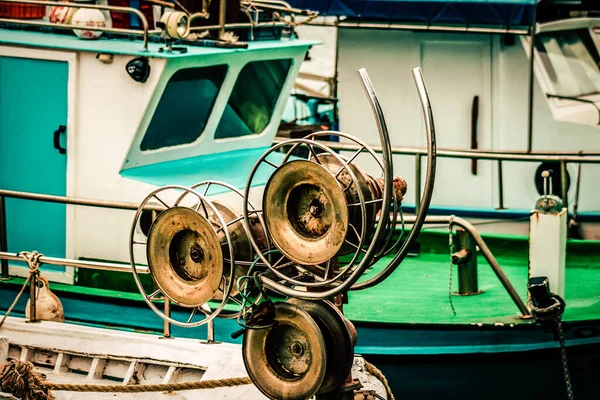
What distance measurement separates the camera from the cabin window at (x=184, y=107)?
24.8 ft

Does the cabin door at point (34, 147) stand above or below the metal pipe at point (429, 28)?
below

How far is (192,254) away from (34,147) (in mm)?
3093

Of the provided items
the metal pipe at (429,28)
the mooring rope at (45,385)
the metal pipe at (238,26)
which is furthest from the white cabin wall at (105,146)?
the metal pipe at (429,28)

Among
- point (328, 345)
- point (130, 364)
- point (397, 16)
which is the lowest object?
point (130, 364)

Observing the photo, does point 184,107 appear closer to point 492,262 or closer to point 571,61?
point 492,262

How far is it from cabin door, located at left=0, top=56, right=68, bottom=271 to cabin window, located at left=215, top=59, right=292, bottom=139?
51.4 inches

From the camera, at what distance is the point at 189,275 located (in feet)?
16.7

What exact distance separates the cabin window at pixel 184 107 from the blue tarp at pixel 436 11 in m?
2.56

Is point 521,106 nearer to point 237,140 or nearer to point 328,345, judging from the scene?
point 237,140

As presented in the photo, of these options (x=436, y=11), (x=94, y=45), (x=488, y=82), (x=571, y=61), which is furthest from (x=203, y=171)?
(x=571, y=61)

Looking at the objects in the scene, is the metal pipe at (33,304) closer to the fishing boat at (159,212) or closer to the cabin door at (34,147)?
the fishing boat at (159,212)

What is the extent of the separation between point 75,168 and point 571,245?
397cm

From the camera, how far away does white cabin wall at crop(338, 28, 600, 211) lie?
33.0ft

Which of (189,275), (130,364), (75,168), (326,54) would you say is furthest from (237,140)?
(326,54)
